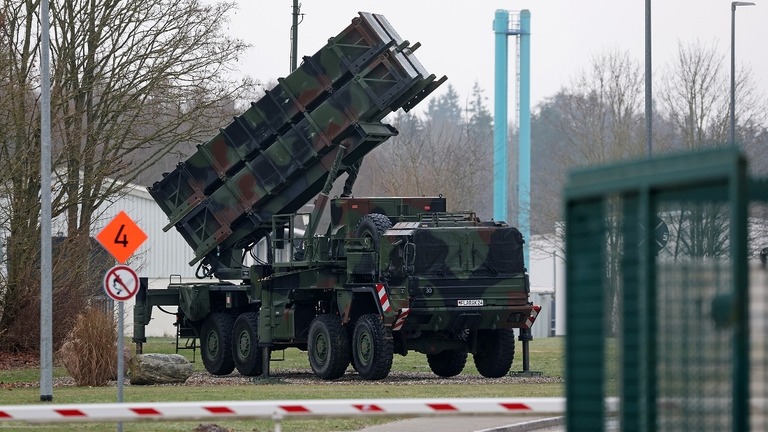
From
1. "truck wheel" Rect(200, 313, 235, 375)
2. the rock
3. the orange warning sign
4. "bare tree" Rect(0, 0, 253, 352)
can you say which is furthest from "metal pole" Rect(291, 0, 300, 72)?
the orange warning sign

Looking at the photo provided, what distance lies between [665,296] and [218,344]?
74.8 feet

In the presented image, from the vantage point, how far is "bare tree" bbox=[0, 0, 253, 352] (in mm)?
29094

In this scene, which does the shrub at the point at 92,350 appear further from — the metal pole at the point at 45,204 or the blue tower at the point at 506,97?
the blue tower at the point at 506,97

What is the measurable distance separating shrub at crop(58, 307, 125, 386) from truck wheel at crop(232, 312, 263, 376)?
138 inches

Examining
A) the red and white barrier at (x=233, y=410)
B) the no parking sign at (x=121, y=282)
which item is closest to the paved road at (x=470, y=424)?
the no parking sign at (x=121, y=282)

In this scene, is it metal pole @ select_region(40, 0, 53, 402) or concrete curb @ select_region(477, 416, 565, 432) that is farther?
metal pole @ select_region(40, 0, 53, 402)

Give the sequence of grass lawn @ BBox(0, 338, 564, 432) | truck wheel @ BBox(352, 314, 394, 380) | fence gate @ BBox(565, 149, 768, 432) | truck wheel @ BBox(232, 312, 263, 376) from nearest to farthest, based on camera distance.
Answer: fence gate @ BBox(565, 149, 768, 432)
grass lawn @ BBox(0, 338, 564, 432)
truck wheel @ BBox(352, 314, 394, 380)
truck wheel @ BBox(232, 312, 263, 376)

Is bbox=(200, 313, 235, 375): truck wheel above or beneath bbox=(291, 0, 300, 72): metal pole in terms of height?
beneath

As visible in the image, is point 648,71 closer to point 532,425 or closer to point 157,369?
point 157,369

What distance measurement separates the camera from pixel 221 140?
84.0ft

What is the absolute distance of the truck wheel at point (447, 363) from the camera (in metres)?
25.9

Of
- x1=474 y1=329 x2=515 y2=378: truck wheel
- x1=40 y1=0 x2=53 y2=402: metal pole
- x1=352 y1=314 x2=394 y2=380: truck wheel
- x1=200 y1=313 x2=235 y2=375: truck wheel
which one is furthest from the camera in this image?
x1=200 y1=313 x2=235 y2=375: truck wheel

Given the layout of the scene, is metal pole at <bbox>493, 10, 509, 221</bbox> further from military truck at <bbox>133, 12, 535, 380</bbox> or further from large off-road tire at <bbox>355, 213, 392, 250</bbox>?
large off-road tire at <bbox>355, 213, 392, 250</bbox>

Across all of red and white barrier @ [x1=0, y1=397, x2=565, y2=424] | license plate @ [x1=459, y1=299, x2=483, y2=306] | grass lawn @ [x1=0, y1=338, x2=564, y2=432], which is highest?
license plate @ [x1=459, y1=299, x2=483, y2=306]
